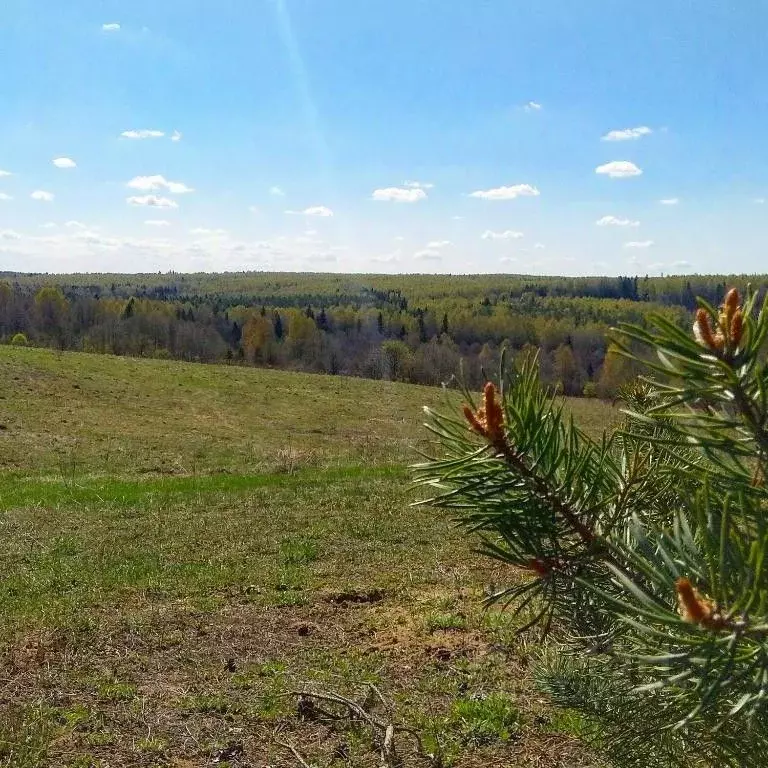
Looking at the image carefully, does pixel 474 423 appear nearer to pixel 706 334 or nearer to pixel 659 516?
pixel 706 334

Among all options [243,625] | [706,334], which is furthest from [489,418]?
[243,625]

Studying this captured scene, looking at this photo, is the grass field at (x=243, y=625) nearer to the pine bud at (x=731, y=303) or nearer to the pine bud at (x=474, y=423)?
the pine bud at (x=474, y=423)

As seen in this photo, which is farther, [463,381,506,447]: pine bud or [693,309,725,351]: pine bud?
[463,381,506,447]: pine bud

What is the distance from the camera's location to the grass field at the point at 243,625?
4.13 meters

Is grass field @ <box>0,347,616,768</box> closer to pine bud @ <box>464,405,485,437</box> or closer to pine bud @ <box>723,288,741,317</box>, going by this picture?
pine bud @ <box>464,405,485,437</box>

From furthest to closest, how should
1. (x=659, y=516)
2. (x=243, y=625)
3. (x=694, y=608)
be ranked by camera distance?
1. (x=243, y=625)
2. (x=659, y=516)
3. (x=694, y=608)

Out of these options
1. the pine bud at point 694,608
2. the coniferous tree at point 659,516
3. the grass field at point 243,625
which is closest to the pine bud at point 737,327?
the coniferous tree at point 659,516

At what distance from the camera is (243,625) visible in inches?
235

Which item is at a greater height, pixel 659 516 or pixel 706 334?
pixel 706 334

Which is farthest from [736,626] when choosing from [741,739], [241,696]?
[241,696]

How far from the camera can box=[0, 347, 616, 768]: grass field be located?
13.5 feet

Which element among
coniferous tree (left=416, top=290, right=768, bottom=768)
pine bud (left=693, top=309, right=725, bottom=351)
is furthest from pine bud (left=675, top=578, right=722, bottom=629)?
pine bud (left=693, top=309, right=725, bottom=351)

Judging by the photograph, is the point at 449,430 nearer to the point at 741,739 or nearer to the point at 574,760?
the point at 741,739

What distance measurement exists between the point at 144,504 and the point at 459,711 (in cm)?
801
